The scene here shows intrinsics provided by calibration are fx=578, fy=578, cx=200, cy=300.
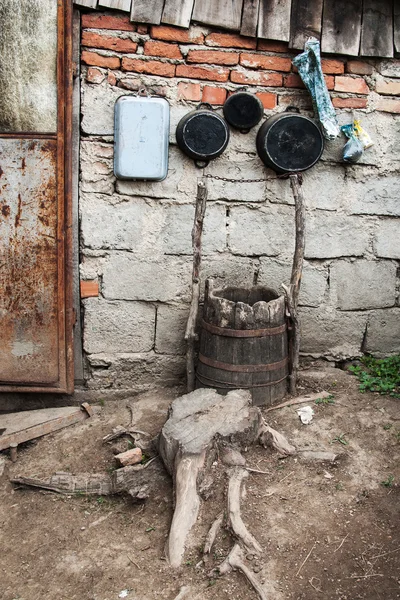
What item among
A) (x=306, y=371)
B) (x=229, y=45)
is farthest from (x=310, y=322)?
(x=229, y=45)

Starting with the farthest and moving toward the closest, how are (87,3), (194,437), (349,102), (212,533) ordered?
(349,102)
(87,3)
(194,437)
(212,533)

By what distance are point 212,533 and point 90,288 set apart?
1956mm

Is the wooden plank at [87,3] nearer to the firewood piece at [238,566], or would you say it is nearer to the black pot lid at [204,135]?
the black pot lid at [204,135]

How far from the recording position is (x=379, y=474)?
3154 mm

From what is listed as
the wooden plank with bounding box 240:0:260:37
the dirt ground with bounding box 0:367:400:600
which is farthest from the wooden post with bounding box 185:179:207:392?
the wooden plank with bounding box 240:0:260:37

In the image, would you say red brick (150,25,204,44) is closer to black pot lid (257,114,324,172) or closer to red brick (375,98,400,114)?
black pot lid (257,114,324,172)

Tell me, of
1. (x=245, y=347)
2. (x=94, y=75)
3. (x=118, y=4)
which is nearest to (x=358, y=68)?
(x=118, y=4)

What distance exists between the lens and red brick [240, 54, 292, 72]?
380cm

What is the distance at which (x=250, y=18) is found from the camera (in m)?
3.71

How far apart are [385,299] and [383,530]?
1.95 metres

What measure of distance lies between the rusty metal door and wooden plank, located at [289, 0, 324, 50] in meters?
1.43

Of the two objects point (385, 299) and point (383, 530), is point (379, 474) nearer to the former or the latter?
point (383, 530)

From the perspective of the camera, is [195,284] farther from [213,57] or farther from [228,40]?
[228,40]

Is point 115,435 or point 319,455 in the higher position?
point 319,455
